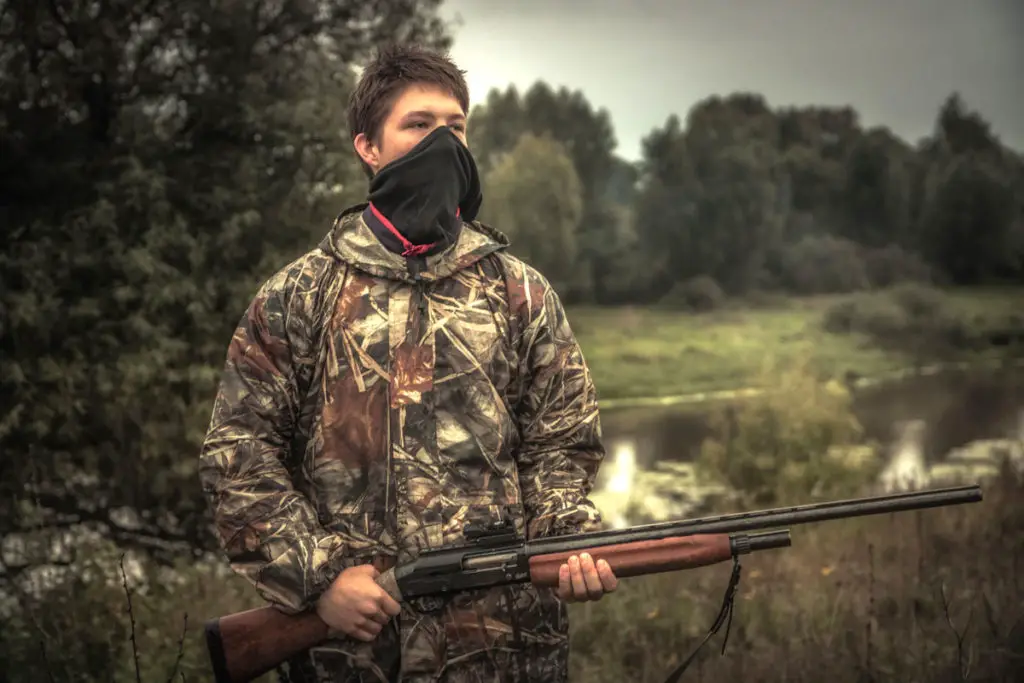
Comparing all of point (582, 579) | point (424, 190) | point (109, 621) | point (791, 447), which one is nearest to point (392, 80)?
point (424, 190)

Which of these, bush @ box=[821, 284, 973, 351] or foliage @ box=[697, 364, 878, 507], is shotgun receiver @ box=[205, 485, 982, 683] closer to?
foliage @ box=[697, 364, 878, 507]

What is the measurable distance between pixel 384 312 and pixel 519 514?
540 mm

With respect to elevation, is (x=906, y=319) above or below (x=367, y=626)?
above

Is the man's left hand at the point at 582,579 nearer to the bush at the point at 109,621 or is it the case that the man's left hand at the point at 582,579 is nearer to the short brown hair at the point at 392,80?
the short brown hair at the point at 392,80

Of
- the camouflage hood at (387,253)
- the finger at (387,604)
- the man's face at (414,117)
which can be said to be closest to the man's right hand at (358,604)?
the finger at (387,604)

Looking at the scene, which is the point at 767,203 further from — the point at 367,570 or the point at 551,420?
the point at 367,570

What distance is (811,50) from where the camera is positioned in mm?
10172

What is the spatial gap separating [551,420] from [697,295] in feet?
29.9

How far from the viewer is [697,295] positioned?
1090 centimetres

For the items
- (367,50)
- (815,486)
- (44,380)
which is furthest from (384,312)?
(815,486)

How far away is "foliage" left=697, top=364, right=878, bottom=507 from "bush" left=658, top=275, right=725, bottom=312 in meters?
1.19

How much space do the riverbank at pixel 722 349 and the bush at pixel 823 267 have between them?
166 millimetres

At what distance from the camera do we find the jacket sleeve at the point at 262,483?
6.08 feet

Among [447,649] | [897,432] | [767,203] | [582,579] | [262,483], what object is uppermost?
[767,203]
